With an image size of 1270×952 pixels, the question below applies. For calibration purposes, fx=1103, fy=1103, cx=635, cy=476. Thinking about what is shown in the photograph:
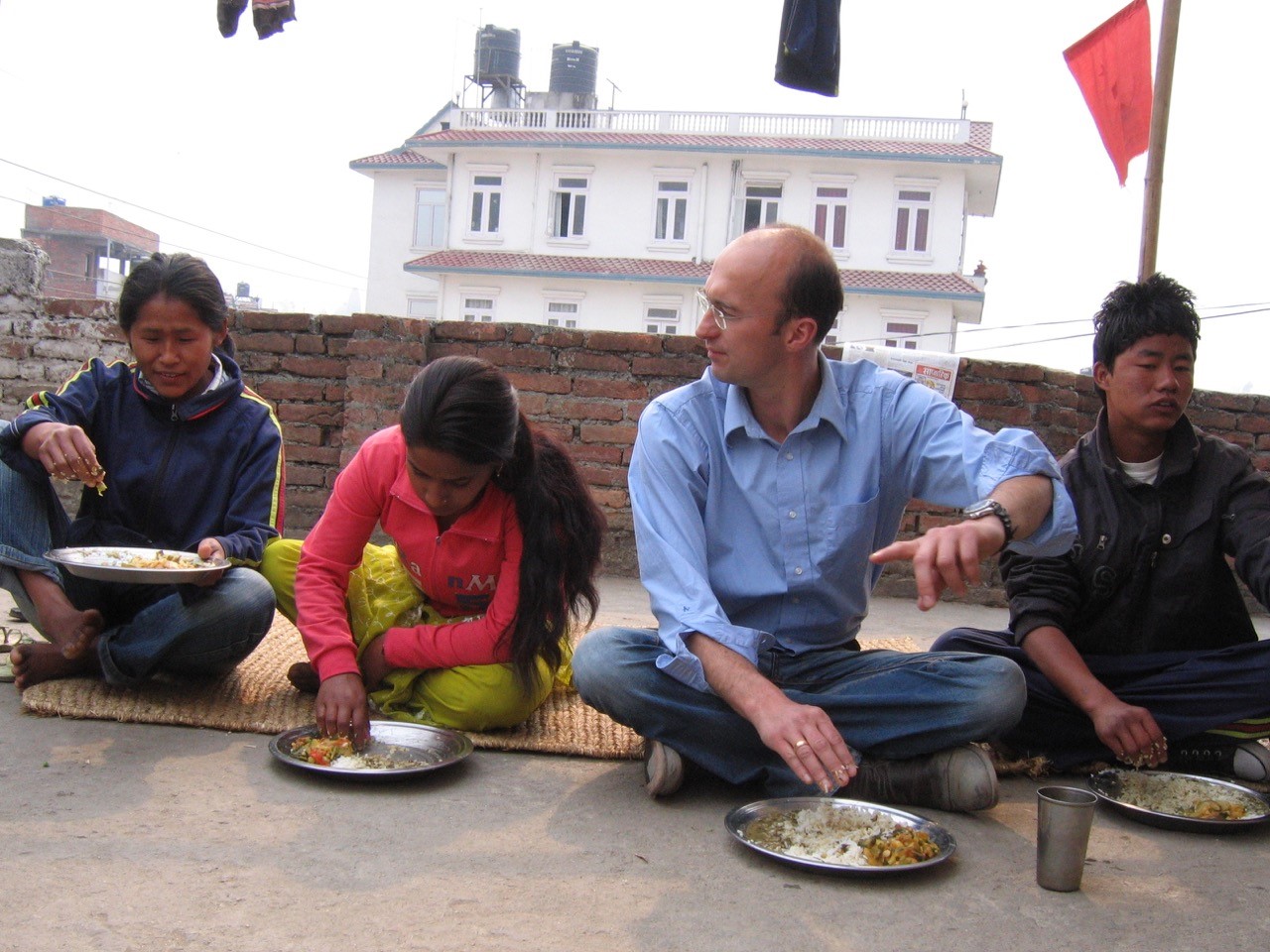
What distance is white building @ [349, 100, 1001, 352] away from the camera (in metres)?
29.8

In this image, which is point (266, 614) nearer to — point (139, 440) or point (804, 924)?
point (139, 440)

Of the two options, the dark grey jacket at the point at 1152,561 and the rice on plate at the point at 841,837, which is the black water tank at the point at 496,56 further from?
the rice on plate at the point at 841,837

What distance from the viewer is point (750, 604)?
2.66m

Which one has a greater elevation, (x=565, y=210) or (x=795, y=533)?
(x=565, y=210)

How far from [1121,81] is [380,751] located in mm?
4648

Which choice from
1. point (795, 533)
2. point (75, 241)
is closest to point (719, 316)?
point (795, 533)

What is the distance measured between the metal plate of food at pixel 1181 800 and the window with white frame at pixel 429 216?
3620cm

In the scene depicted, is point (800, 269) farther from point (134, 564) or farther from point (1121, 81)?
point (1121, 81)

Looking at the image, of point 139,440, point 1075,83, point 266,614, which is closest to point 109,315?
point 139,440

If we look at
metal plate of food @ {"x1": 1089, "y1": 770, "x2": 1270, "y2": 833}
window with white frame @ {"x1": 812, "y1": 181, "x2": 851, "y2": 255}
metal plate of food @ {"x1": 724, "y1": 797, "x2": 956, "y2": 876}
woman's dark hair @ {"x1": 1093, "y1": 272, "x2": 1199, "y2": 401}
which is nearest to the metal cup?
metal plate of food @ {"x1": 724, "y1": 797, "x2": 956, "y2": 876}

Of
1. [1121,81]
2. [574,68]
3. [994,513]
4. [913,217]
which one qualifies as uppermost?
[574,68]

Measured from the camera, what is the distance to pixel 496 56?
3856 cm

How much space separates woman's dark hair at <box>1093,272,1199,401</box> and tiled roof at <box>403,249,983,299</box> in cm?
2594

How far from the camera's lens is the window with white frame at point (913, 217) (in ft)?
98.3
